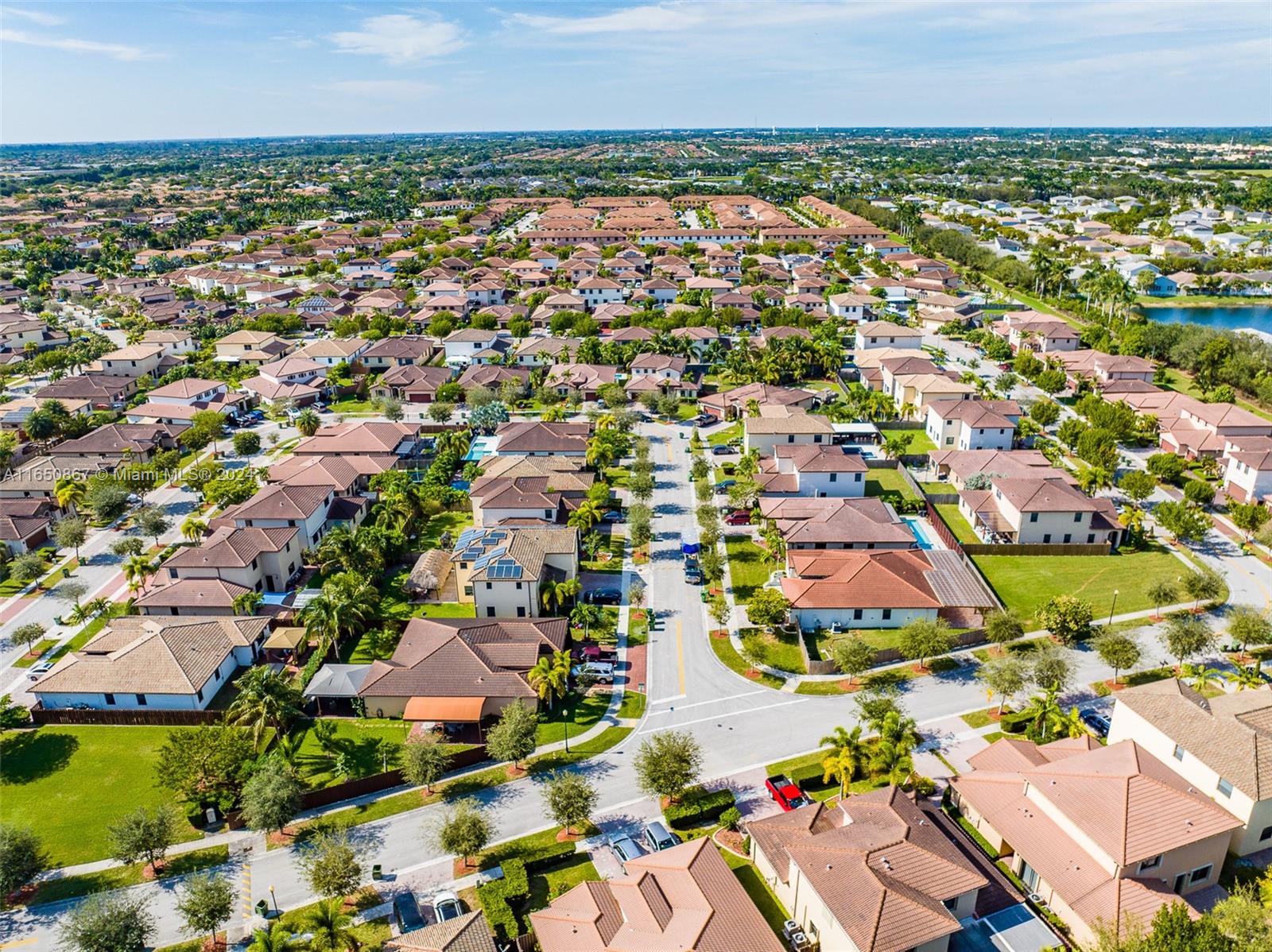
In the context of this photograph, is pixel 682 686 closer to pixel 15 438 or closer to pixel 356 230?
pixel 15 438

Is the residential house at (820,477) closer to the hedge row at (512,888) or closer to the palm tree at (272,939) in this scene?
the hedge row at (512,888)

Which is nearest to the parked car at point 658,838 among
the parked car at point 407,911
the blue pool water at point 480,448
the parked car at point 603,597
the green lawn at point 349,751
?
the parked car at point 407,911

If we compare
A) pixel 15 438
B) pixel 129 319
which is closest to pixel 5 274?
pixel 129 319

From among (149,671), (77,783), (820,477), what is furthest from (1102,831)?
(149,671)

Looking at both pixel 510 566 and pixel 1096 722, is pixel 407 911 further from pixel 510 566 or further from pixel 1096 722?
pixel 1096 722

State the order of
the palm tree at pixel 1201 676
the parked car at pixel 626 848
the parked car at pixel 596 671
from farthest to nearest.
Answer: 1. the parked car at pixel 596 671
2. the palm tree at pixel 1201 676
3. the parked car at pixel 626 848

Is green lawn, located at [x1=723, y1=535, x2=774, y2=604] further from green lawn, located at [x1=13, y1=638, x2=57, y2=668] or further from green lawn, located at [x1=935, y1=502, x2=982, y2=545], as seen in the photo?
green lawn, located at [x1=13, y1=638, x2=57, y2=668]
